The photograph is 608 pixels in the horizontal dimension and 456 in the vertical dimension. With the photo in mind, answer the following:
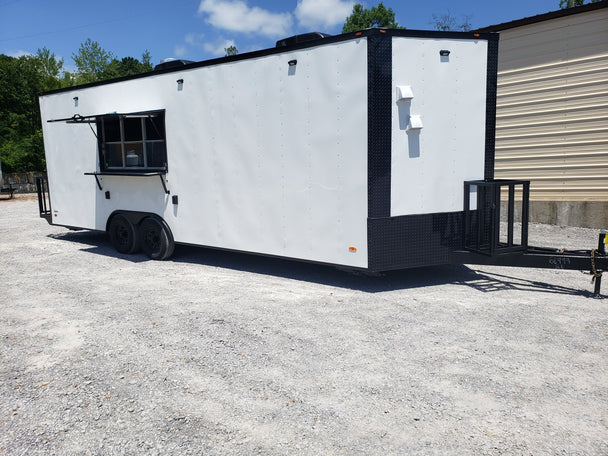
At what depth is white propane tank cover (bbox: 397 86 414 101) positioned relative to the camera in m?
5.97

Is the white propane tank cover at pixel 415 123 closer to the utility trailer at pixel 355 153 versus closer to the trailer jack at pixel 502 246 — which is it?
the utility trailer at pixel 355 153

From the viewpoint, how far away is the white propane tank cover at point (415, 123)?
6066 millimetres

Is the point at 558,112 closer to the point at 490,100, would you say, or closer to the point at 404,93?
the point at 490,100

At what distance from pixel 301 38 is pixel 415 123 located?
A: 2.01 meters

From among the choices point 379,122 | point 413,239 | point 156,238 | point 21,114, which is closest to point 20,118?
point 21,114

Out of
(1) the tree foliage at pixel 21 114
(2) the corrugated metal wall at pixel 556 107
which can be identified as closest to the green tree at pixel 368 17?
(1) the tree foliage at pixel 21 114

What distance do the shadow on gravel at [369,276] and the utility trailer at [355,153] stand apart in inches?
19.5

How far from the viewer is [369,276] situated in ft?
23.5

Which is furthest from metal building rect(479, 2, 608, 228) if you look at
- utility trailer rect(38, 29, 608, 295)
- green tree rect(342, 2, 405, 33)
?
green tree rect(342, 2, 405, 33)

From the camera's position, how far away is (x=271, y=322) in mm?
5254

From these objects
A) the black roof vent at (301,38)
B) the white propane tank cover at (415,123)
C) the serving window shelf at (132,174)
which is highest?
the black roof vent at (301,38)

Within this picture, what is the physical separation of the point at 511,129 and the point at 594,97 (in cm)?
181

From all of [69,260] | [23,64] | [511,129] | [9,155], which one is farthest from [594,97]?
[23,64]

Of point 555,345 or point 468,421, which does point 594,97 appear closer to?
point 555,345
